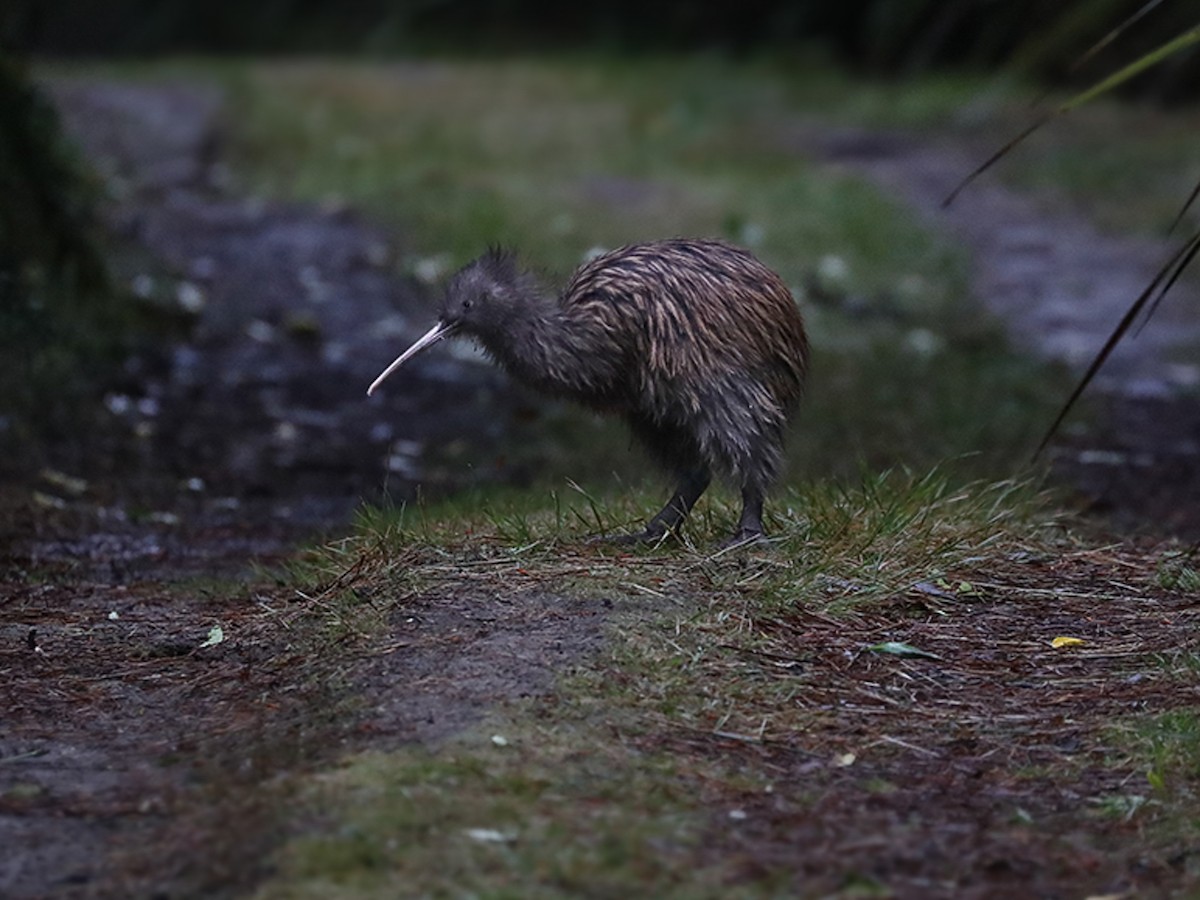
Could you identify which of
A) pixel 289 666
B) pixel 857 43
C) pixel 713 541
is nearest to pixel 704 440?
pixel 713 541

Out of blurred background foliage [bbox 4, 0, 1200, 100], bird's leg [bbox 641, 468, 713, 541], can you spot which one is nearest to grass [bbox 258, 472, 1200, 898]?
bird's leg [bbox 641, 468, 713, 541]

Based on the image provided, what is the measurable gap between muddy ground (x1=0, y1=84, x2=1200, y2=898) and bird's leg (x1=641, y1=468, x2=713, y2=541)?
769 millimetres

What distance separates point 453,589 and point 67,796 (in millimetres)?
1283

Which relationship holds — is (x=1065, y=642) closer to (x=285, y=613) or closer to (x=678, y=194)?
(x=285, y=613)

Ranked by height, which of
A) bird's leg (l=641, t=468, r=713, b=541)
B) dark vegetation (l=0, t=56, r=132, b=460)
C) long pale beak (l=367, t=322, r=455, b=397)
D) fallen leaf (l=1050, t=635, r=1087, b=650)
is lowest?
dark vegetation (l=0, t=56, r=132, b=460)

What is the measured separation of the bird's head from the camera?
561cm

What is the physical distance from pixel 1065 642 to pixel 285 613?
6.79 ft

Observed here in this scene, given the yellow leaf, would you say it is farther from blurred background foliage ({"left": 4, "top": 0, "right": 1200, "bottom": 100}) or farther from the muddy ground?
blurred background foliage ({"left": 4, "top": 0, "right": 1200, "bottom": 100})

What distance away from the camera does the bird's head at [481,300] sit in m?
5.61

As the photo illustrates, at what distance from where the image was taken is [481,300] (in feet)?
18.5

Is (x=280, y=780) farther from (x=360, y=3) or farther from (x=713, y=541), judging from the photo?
(x=360, y=3)

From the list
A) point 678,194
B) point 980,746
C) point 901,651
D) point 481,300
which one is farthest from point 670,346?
point 678,194

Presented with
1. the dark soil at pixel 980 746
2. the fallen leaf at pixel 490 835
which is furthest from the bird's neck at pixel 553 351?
the fallen leaf at pixel 490 835

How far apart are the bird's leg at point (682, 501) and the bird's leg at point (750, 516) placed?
0.18 metres
